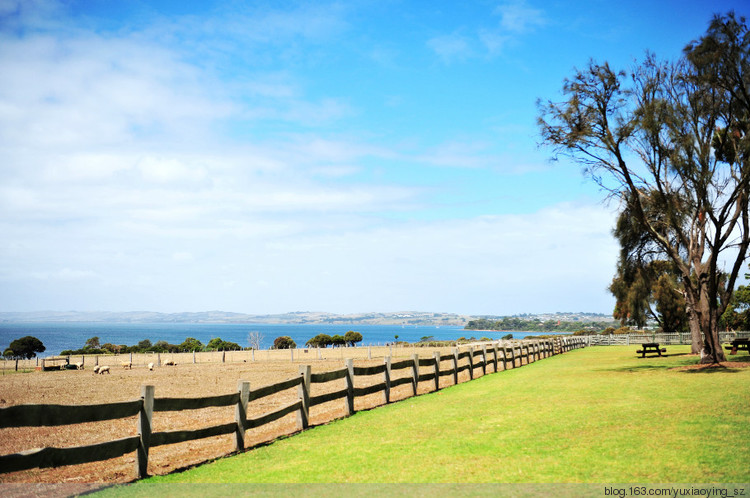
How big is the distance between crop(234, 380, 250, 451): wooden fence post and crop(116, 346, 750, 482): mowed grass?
0.22 metres

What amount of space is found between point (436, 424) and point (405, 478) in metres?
3.73

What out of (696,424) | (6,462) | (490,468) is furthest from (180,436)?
(696,424)

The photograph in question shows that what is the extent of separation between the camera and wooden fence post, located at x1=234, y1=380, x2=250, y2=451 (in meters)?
8.51

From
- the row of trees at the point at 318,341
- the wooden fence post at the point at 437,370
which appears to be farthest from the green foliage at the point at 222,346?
the wooden fence post at the point at 437,370

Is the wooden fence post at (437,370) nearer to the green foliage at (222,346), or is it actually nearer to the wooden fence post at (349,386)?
the wooden fence post at (349,386)

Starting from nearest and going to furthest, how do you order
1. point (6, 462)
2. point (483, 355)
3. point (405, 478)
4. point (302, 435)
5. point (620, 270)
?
point (6, 462) → point (405, 478) → point (302, 435) → point (483, 355) → point (620, 270)

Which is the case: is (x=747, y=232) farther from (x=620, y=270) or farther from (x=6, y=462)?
(x=6, y=462)

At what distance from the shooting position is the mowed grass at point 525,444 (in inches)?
250

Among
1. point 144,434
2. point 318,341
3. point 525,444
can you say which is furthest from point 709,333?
point 318,341

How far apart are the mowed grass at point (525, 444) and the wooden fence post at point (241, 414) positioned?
0.22m

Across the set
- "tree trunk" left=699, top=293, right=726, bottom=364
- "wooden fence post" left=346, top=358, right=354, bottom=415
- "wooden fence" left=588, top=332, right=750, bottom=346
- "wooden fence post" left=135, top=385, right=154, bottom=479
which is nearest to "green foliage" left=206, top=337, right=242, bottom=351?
"wooden fence" left=588, top=332, right=750, bottom=346

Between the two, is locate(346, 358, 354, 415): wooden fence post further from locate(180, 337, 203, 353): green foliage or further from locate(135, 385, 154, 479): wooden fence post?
locate(180, 337, 203, 353): green foliage

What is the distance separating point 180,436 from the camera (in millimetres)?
7477

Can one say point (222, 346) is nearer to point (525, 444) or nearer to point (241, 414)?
point (241, 414)
